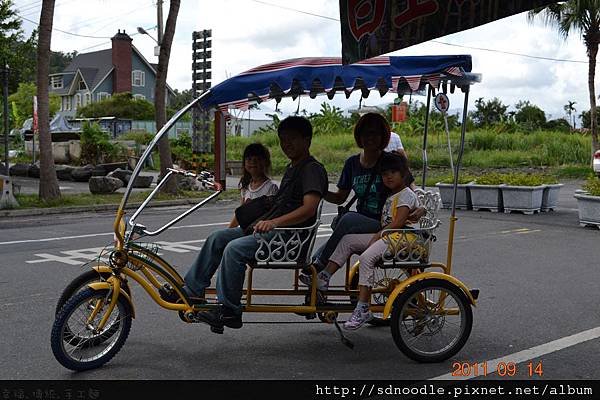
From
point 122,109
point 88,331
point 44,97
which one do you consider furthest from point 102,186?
point 122,109

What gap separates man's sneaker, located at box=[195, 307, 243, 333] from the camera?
512cm

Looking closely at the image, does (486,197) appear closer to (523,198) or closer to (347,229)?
(523,198)

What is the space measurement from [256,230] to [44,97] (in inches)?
523

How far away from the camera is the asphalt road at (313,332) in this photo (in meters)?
5.09

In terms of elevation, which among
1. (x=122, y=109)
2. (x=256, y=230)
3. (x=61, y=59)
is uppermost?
(x=61, y=59)

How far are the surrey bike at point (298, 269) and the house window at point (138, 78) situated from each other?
6632 cm

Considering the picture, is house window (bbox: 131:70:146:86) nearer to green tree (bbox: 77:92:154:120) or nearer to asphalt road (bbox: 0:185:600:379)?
green tree (bbox: 77:92:154:120)

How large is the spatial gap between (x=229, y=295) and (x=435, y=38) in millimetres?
3062

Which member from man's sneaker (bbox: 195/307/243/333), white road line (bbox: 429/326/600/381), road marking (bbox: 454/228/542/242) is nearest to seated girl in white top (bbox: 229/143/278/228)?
man's sneaker (bbox: 195/307/243/333)

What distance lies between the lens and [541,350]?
555 cm

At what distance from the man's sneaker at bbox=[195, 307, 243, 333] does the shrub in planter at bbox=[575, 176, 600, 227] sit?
9383mm

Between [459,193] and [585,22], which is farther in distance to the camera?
[585,22]

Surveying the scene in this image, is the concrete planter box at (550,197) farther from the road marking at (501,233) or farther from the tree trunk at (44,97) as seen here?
the tree trunk at (44,97)

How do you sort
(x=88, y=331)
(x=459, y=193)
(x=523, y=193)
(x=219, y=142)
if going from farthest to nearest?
(x=459, y=193) < (x=523, y=193) < (x=219, y=142) < (x=88, y=331)
